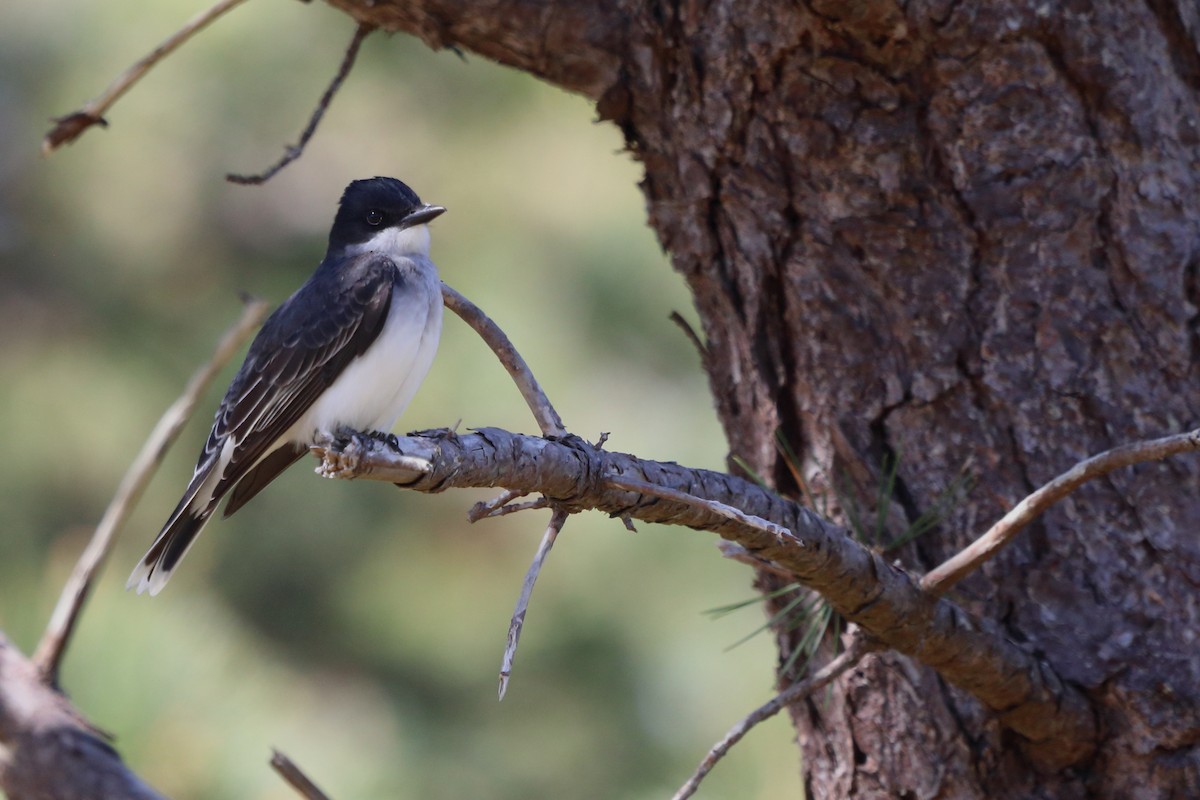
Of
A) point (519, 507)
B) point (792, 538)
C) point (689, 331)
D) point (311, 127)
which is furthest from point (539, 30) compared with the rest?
point (792, 538)

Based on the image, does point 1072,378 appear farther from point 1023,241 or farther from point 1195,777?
point 1195,777

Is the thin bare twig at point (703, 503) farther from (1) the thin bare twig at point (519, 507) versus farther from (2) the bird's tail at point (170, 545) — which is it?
(2) the bird's tail at point (170, 545)

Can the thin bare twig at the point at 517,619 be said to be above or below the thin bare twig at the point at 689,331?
below

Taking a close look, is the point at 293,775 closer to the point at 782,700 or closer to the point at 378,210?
the point at 782,700

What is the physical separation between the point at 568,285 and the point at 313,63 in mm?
1672

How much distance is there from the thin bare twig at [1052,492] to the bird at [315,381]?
1.64 metres

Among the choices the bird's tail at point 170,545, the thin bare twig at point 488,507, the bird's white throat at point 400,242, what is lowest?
the thin bare twig at point 488,507

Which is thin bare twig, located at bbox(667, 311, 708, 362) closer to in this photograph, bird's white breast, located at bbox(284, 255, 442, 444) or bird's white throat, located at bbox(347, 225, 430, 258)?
bird's white breast, located at bbox(284, 255, 442, 444)

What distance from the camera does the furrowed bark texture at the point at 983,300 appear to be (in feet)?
9.59

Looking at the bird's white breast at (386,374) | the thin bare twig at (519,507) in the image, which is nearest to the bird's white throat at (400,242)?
the bird's white breast at (386,374)

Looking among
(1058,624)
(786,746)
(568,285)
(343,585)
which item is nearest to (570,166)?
(568,285)

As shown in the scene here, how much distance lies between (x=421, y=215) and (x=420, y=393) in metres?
1.74

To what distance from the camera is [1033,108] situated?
3.06 metres

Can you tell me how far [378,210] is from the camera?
14.3 ft
